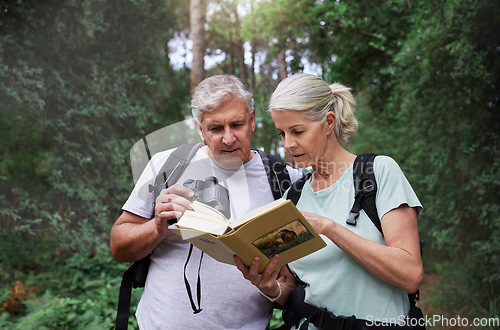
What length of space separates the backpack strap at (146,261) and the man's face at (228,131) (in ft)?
0.45

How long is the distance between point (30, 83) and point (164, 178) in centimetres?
469

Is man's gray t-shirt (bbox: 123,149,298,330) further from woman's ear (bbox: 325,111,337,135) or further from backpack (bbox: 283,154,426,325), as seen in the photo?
woman's ear (bbox: 325,111,337,135)

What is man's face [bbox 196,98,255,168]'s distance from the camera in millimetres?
2369

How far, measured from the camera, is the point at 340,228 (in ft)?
5.78

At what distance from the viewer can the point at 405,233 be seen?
69.6 inches

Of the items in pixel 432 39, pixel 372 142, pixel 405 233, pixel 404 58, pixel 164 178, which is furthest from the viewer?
pixel 372 142

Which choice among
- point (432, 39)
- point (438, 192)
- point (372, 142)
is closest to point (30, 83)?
point (432, 39)

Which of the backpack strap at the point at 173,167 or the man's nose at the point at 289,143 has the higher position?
the man's nose at the point at 289,143

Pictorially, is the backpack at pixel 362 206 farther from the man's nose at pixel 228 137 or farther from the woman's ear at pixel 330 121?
the man's nose at pixel 228 137

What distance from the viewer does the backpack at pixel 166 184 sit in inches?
91.4

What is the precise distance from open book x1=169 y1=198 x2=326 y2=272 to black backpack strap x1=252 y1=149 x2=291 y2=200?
2.35 feet

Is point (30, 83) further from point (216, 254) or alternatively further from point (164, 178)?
point (216, 254)

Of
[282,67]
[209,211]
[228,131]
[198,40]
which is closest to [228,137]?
[228,131]

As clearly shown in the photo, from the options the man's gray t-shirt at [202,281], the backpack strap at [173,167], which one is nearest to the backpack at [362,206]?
the man's gray t-shirt at [202,281]
